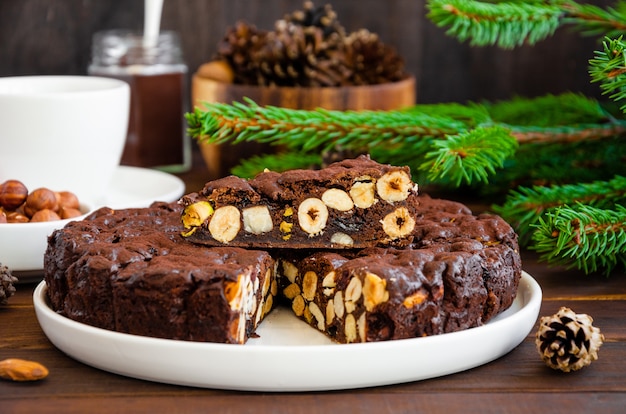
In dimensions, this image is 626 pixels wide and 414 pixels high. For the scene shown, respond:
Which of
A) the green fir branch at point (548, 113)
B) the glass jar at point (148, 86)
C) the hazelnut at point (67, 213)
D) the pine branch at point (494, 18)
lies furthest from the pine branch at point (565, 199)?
the glass jar at point (148, 86)

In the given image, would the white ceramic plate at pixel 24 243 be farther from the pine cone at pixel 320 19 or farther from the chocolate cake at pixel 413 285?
the pine cone at pixel 320 19

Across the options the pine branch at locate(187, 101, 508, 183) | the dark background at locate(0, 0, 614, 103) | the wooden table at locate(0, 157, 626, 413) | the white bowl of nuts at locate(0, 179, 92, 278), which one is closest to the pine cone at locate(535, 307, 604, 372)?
the wooden table at locate(0, 157, 626, 413)

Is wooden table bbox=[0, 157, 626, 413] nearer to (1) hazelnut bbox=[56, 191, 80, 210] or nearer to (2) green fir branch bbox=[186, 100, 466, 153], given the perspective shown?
(1) hazelnut bbox=[56, 191, 80, 210]

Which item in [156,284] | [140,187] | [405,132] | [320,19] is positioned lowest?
[140,187]

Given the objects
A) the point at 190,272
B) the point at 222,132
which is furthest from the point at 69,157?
the point at 190,272

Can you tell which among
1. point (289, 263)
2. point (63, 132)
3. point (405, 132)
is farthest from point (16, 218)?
point (405, 132)

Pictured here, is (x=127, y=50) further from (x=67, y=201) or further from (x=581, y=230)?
(x=581, y=230)
